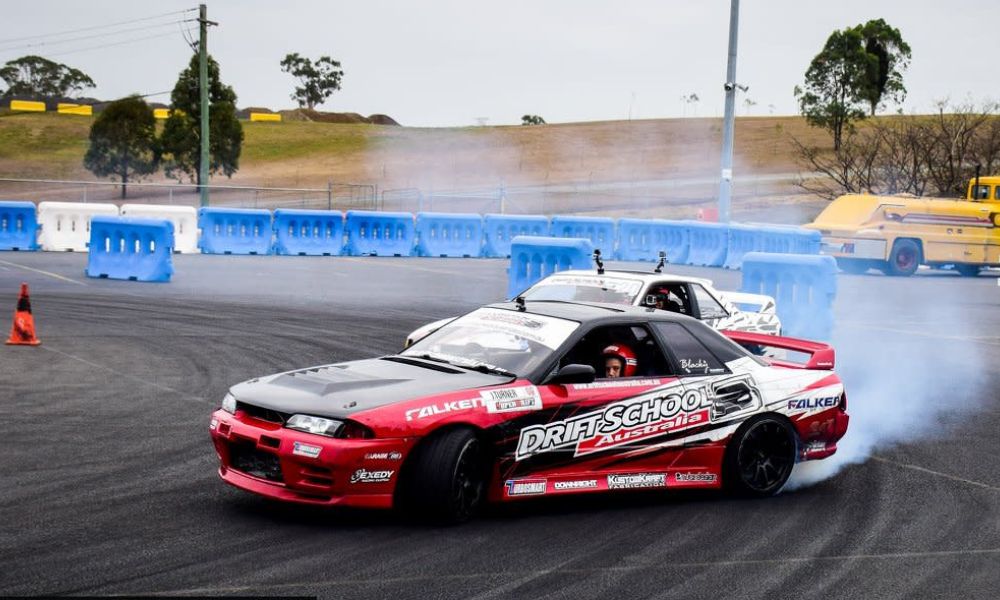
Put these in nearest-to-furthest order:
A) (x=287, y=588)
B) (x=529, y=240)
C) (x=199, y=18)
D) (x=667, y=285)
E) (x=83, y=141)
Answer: (x=287, y=588)
(x=667, y=285)
(x=529, y=240)
(x=199, y=18)
(x=83, y=141)

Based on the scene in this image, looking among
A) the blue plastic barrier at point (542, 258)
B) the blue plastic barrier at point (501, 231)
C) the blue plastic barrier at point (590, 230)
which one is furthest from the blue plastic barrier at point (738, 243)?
the blue plastic barrier at point (542, 258)

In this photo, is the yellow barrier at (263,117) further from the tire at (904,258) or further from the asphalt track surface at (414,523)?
the asphalt track surface at (414,523)

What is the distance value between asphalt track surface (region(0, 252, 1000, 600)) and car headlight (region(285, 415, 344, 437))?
560 mm

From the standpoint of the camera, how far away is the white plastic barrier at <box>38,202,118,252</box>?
Result: 30.8m

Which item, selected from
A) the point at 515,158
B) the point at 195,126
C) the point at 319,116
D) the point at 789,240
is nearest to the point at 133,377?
the point at 789,240

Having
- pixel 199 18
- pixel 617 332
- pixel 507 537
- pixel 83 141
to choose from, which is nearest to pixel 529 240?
pixel 617 332

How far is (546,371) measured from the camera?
7.73m

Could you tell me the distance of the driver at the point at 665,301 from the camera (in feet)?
40.7

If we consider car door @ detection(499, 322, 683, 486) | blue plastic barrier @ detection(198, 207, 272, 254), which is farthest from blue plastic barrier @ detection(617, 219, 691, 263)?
car door @ detection(499, 322, 683, 486)

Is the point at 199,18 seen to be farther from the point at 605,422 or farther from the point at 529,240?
the point at 605,422

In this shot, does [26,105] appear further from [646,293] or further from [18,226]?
[646,293]

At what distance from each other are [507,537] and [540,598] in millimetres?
1107

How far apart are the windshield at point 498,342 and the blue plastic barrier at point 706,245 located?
25.2 m

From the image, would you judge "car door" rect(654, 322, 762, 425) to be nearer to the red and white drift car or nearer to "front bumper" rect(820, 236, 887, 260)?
the red and white drift car
